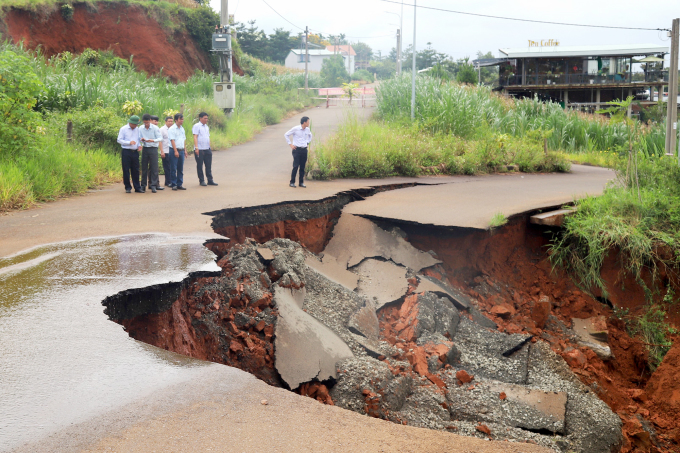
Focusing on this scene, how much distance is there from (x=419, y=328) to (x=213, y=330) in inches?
99.8

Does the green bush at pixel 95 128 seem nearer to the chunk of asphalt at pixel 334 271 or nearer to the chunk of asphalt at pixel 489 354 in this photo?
the chunk of asphalt at pixel 334 271

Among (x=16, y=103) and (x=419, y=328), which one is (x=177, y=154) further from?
(x=419, y=328)

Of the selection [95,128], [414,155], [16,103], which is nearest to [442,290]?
[414,155]

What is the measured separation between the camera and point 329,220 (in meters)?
9.17

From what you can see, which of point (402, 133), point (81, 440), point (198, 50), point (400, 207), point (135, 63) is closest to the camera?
point (81, 440)

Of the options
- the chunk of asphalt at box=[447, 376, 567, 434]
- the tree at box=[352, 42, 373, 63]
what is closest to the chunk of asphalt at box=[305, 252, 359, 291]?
the chunk of asphalt at box=[447, 376, 567, 434]

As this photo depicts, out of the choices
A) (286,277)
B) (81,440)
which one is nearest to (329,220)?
(286,277)

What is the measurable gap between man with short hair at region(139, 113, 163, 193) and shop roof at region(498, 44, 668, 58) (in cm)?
3310

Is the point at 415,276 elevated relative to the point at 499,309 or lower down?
elevated

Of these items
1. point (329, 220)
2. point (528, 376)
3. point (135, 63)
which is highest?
point (135, 63)

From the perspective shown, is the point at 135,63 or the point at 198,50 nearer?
the point at 135,63

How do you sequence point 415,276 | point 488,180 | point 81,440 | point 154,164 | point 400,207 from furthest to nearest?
point 488,180 < point 154,164 < point 400,207 < point 415,276 < point 81,440

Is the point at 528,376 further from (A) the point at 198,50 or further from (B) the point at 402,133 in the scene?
(A) the point at 198,50

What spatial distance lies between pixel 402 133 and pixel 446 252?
8816mm
